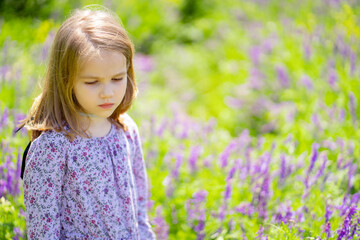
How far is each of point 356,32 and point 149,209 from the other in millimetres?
3084

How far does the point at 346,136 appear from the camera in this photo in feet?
10.8

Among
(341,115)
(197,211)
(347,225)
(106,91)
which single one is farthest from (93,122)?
(341,115)

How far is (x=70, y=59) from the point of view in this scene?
170 centimetres

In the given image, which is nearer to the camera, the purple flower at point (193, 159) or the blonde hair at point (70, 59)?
the blonde hair at point (70, 59)

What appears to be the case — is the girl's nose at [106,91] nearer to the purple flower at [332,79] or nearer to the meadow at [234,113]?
the meadow at [234,113]

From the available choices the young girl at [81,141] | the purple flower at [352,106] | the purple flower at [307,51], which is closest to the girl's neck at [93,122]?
the young girl at [81,141]

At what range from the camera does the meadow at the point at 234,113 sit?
2.43 metres

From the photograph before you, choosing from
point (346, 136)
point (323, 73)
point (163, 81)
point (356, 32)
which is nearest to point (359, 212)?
point (346, 136)

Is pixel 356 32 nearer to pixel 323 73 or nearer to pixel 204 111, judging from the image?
pixel 323 73

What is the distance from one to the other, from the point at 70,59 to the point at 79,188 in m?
0.60

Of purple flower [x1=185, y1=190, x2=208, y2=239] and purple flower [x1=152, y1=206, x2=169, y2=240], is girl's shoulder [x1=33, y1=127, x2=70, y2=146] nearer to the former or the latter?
purple flower [x1=152, y1=206, x2=169, y2=240]

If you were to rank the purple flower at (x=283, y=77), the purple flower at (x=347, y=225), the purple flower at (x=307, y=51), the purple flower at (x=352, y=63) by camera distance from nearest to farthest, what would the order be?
1. the purple flower at (x=347, y=225)
2. the purple flower at (x=352, y=63)
3. the purple flower at (x=283, y=77)
4. the purple flower at (x=307, y=51)

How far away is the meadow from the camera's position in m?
2.43

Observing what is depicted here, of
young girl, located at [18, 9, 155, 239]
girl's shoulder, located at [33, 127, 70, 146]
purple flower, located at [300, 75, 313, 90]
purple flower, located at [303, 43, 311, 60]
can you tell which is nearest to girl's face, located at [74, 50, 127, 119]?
young girl, located at [18, 9, 155, 239]
